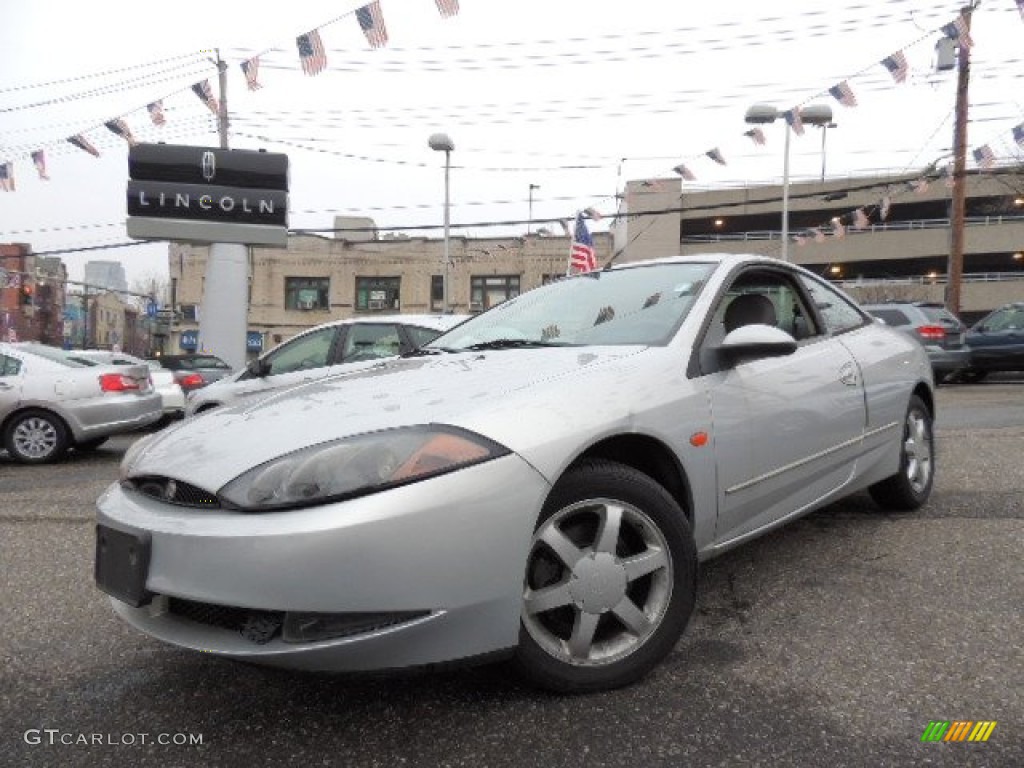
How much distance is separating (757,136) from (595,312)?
44.4 ft

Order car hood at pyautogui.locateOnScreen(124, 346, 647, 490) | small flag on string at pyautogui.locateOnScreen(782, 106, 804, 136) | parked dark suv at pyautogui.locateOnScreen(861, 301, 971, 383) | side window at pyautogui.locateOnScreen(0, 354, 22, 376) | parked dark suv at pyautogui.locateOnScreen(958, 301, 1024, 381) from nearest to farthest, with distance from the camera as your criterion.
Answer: car hood at pyautogui.locateOnScreen(124, 346, 647, 490) < side window at pyautogui.locateOnScreen(0, 354, 22, 376) < parked dark suv at pyautogui.locateOnScreen(861, 301, 971, 383) < parked dark suv at pyautogui.locateOnScreen(958, 301, 1024, 381) < small flag on string at pyautogui.locateOnScreen(782, 106, 804, 136)

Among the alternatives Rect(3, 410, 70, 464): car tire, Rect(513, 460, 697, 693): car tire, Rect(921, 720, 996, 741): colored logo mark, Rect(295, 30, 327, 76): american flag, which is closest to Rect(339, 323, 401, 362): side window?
Rect(3, 410, 70, 464): car tire

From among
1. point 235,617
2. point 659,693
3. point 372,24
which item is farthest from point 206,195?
point 659,693

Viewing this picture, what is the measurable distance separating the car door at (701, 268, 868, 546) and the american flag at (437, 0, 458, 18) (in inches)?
310

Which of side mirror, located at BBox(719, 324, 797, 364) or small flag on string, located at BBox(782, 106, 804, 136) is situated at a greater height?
small flag on string, located at BBox(782, 106, 804, 136)

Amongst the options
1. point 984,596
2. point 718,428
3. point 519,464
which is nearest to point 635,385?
point 718,428

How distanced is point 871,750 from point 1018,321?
1415 centimetres

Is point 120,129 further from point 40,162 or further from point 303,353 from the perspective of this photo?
point 303,353

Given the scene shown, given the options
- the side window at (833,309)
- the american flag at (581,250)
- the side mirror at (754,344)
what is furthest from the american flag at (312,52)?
the side mirror at (754,344)

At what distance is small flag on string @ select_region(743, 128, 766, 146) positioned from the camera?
15022 millimetres

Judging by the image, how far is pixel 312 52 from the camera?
12.2m

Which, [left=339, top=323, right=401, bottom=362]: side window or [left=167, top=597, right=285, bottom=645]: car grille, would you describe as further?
[left=339, top=323, right=401, bottom=362]: side window

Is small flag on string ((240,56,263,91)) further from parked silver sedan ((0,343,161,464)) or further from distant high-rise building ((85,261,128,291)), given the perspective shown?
distant high-rise building ((85,261,128,291))

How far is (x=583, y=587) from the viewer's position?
7.02 ft
